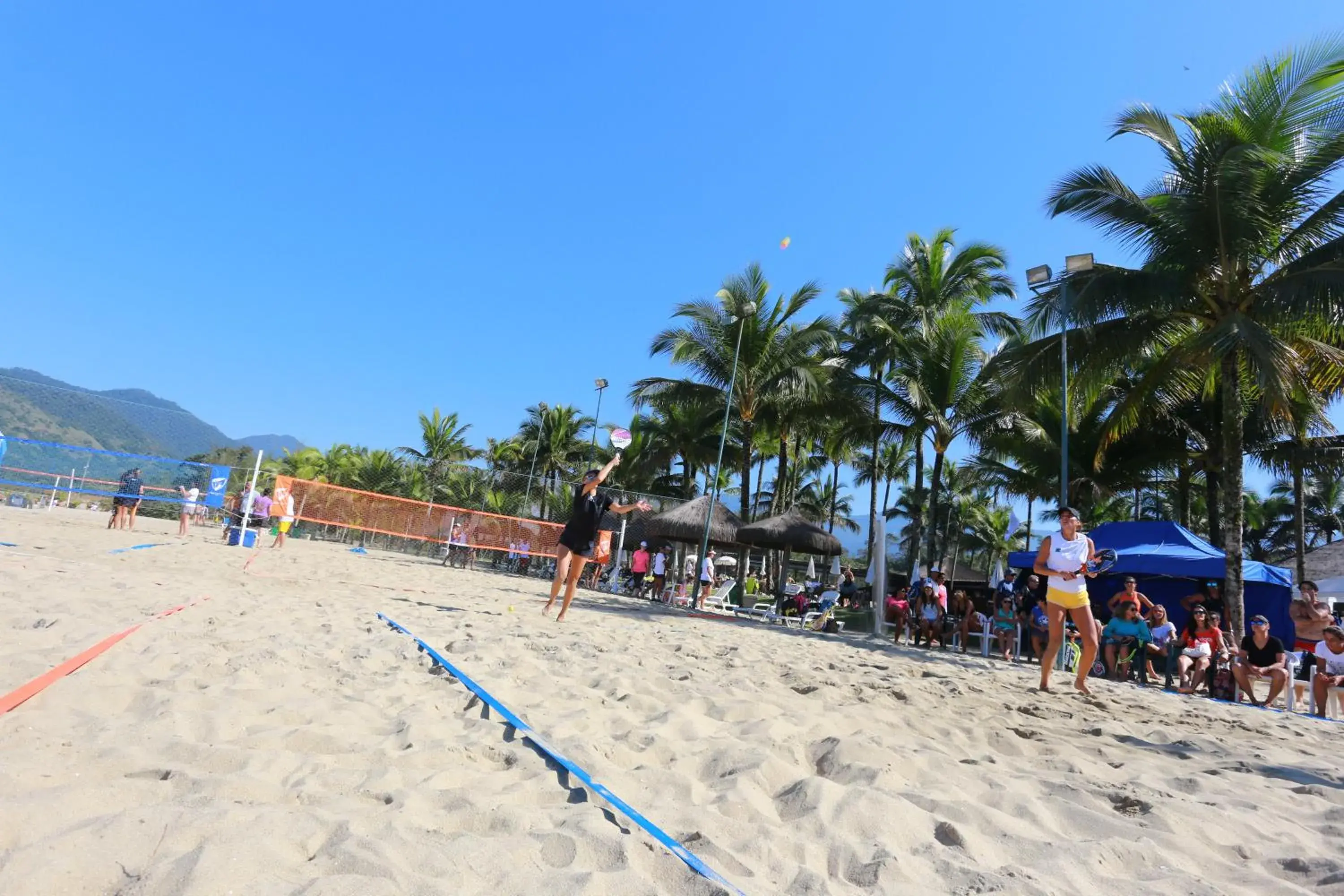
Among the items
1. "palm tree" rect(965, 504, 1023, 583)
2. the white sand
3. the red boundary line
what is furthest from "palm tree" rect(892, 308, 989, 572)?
"palm tree" rect(965, 504, 1023, 583)

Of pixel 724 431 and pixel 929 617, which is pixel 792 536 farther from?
pixel 929 617

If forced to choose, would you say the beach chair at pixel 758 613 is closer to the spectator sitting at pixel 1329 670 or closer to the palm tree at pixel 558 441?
the spectator sitting at pixel 1329 670

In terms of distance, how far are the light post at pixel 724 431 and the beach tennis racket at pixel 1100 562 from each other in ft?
26.5

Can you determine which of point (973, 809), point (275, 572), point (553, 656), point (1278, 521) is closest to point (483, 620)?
point (553, 656)

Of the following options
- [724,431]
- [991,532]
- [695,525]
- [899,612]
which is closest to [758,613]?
[695,525]

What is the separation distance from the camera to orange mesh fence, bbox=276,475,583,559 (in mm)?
16766

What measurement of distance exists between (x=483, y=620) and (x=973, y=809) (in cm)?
432

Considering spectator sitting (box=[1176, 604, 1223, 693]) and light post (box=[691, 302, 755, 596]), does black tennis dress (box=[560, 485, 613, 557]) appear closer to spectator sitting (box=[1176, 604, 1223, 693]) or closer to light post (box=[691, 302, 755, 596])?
spectator sitting (box=[1176, 604, 1223, 693])

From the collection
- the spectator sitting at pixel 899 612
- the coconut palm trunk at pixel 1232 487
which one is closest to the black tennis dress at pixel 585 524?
the spectator sitting at pixel 899 612

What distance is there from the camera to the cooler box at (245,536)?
13.1m

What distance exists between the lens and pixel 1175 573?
1132cm

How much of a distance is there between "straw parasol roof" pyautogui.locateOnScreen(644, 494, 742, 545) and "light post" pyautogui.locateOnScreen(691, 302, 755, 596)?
178 millimetres

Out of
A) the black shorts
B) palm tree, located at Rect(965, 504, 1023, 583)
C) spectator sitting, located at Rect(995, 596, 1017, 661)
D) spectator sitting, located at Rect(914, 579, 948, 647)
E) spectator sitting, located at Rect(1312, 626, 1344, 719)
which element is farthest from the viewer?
palm tree, located at Rect(965, 504, 1023, 583)

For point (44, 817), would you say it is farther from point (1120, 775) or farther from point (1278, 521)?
point (1278, 521)
